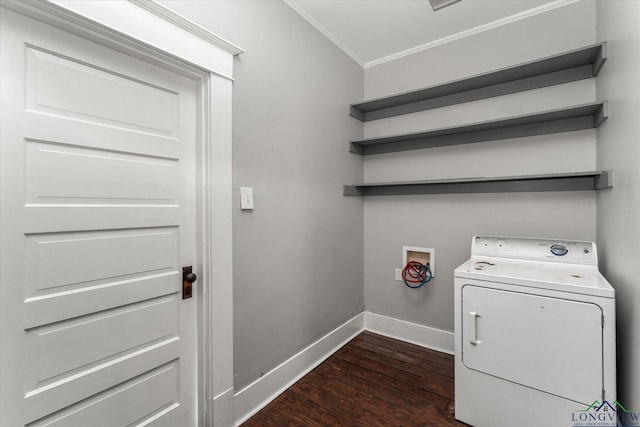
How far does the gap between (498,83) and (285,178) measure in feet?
5.82

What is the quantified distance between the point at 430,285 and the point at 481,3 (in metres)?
2.15

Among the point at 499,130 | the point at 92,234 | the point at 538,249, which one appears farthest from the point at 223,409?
the point at 499,130

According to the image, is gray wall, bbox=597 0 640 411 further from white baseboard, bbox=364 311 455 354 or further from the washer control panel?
white baseboard, bbox=364 311 455 354

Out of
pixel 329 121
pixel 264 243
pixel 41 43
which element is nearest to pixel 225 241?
pixel 264 243

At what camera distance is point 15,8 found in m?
0.95

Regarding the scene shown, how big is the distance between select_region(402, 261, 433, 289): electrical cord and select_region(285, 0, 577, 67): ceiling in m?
1.90

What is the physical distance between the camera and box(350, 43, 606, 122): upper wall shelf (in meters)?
1.77

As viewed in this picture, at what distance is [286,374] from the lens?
1866mm

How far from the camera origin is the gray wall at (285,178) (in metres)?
1.59

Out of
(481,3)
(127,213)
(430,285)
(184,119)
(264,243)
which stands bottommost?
(430,285)

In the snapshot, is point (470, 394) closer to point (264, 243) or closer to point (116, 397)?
point (264, 243)

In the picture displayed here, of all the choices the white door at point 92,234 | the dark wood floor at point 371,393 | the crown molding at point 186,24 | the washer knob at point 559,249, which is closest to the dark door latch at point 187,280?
the white door at point 92,234

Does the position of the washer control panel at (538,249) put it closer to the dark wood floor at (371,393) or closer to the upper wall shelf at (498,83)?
the dark wood floor at (371,393)

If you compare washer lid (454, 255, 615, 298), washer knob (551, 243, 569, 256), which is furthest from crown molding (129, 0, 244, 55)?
washer knob (551, 243, 569, 256)
